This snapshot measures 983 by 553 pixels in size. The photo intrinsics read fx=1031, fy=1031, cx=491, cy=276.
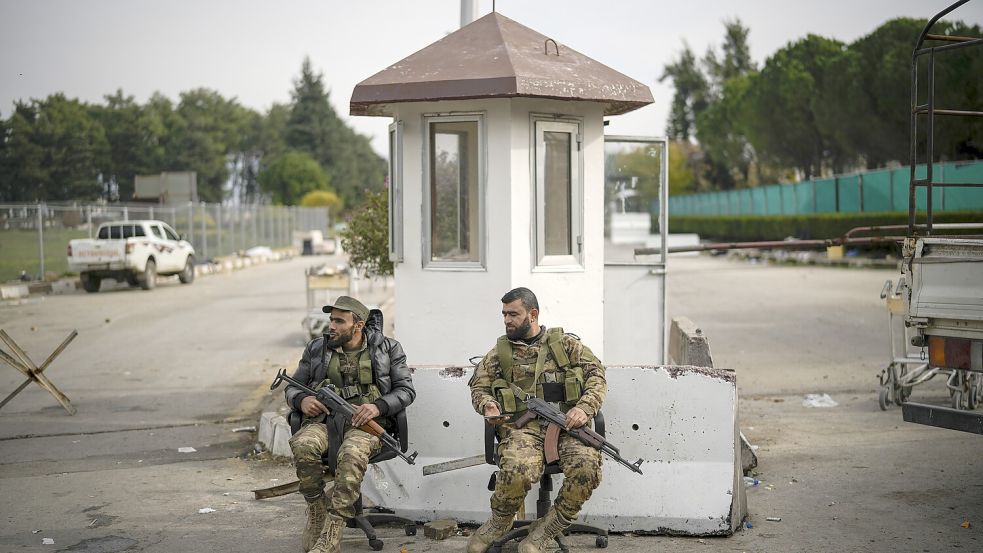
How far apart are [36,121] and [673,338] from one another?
47.9 metres

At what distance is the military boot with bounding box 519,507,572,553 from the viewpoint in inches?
213

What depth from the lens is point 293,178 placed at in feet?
316

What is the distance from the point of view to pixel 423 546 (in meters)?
5.88

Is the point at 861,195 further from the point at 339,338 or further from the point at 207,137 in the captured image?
the point at 207,137

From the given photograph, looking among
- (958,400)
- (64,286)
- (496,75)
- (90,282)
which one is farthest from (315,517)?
(64,286)

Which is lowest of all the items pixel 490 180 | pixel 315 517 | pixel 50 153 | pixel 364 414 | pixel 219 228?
pixel 315 517

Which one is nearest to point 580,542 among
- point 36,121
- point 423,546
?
point 423,546

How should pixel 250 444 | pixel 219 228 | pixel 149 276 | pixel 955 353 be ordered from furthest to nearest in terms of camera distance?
pixel 219 228
pixel 149 276
pixel 250 444
pixel 955 353

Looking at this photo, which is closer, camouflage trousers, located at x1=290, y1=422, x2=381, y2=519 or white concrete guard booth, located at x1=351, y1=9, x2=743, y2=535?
camouflage trousers, located at x1=290, y1=422, x2=381, y2=519

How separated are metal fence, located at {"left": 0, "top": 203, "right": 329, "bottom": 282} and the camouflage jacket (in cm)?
2365

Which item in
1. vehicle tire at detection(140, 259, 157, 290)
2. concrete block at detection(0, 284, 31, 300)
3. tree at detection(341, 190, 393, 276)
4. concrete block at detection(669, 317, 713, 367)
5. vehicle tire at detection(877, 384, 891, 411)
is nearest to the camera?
concrete block at detection(669, 317, 713, 367)

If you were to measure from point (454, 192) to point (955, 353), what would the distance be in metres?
3.98

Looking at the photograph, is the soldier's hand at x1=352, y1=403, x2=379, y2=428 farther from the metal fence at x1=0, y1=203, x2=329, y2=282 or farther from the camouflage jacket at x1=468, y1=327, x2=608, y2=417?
the metal fence at x1=0, y1=203, x2=329, y2=282

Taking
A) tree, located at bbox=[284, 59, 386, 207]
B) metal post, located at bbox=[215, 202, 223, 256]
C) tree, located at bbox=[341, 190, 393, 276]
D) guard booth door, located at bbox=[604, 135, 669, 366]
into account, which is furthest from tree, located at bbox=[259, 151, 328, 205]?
guard booth door, located at bbox=[604, 135, 669, 366]
